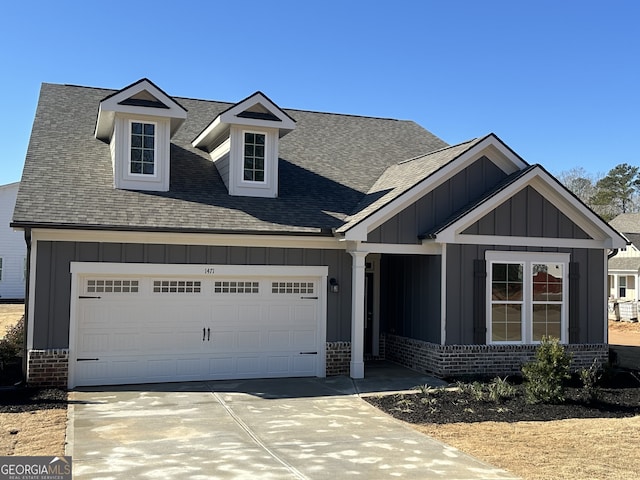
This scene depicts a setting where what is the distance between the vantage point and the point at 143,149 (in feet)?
46.5

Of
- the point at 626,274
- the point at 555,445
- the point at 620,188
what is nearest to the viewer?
the point at 555,445

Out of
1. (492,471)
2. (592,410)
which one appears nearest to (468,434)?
(492,471)

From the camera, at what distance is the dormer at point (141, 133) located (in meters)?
13.8

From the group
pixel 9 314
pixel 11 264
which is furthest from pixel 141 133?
pixel 11 264

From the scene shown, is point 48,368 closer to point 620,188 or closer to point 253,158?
point 253,158

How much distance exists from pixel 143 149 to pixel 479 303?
8.16m

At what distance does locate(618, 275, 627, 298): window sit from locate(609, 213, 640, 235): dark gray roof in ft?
19.2

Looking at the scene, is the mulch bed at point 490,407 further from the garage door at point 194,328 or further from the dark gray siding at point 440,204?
the dark gray siding at point 440,204

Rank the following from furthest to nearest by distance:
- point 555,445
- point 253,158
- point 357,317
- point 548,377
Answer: point 253,158
point 357,317
point 548,377
point 555,445

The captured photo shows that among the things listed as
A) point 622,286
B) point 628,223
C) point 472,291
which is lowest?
point 622,286

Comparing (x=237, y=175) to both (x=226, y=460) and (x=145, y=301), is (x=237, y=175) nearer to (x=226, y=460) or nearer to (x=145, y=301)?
(x=145, y=301)

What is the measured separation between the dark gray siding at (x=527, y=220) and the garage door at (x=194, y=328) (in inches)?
157

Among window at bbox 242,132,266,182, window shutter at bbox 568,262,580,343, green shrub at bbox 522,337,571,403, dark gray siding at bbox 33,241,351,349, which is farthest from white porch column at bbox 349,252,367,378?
window shutter at bbox 568,262,580,343

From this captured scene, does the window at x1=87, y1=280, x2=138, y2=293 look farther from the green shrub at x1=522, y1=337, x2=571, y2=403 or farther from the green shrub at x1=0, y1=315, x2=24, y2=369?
the green shrub at x1=522, y1=337, x2=571, y2=403
